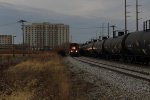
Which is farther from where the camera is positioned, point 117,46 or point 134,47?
point 117,46

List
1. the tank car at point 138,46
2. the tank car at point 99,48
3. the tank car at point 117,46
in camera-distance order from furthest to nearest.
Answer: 1. the tank car at point 99,48
2. the tank car at point 117,46
3. the tank car at point 138,46

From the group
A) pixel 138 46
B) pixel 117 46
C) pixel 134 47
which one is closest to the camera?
pixel 138 46

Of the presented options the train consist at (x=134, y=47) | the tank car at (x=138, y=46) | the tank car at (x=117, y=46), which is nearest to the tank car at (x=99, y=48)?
the tank car at (x=117, y=46)

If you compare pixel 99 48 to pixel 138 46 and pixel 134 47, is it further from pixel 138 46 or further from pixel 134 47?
pixel 138 46

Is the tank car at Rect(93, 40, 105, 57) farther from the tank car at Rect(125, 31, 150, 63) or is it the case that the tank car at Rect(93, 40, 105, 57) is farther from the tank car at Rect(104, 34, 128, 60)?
the tank car at Rect(125, 31, 150, 63)

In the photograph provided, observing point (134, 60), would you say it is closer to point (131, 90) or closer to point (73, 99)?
point (131, 90)

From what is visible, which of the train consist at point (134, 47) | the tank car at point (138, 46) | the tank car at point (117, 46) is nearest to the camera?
the tank car at point (138, 46)

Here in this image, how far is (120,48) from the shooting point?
152ft

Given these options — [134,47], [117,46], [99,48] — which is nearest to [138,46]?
[134,47]

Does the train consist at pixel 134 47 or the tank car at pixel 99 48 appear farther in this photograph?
the tank car at pixel 99 48

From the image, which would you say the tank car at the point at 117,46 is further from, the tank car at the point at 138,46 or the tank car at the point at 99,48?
the tank car at the point at 99,48

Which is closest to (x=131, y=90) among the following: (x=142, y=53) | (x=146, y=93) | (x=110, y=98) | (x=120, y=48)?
(x=146, y=93)

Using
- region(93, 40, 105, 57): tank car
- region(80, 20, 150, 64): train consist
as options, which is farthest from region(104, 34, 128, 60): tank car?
region(93, 40, 105, 57): tank car

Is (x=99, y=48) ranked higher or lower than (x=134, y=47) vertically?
lower
